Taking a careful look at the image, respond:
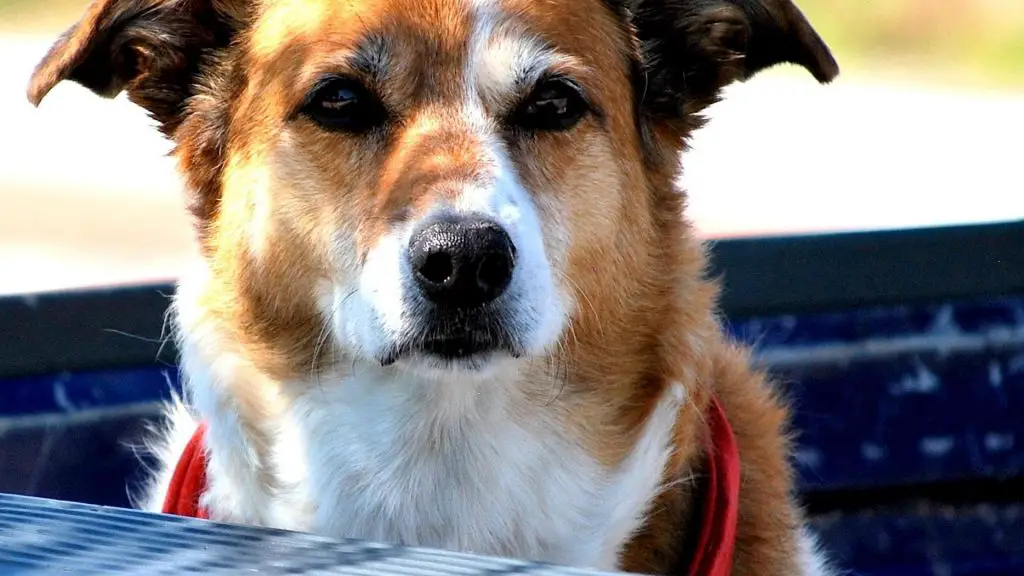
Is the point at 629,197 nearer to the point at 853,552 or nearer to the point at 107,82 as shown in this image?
the point at 107,82

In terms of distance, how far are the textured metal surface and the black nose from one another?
1.99 feet

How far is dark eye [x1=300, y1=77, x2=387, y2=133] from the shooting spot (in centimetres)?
207

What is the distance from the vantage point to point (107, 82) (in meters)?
2.21

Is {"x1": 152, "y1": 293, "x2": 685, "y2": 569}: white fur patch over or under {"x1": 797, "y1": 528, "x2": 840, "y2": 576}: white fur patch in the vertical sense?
over

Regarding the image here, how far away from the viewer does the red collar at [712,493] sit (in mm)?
2043

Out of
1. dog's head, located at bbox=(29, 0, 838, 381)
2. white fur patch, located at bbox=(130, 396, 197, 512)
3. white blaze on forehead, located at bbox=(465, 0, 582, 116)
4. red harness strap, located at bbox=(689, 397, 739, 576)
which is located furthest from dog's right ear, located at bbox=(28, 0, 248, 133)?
red harness strap, located at bbox=(689, 397, 739, 576)

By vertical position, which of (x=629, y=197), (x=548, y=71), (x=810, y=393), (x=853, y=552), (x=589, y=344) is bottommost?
(x=853, y=552)

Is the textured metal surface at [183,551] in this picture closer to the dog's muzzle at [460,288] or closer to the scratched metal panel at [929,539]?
the dog's muzzle at [460,288]

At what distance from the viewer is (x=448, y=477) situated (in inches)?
82.7

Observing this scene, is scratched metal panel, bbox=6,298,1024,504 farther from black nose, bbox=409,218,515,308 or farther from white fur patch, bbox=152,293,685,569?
black nose, bbox=409,218,515,308

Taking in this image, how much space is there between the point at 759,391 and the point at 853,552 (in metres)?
0.78

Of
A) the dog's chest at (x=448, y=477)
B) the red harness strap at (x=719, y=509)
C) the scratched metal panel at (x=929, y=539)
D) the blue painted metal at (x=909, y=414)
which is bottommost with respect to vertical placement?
the scratched metal panel at (x=929, y=539)

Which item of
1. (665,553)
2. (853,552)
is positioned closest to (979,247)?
(853,552)

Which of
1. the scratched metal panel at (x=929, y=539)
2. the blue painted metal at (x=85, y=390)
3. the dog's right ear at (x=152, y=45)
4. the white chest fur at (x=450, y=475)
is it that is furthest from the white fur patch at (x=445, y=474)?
the scratched metal panel at (x=929, y=539)
